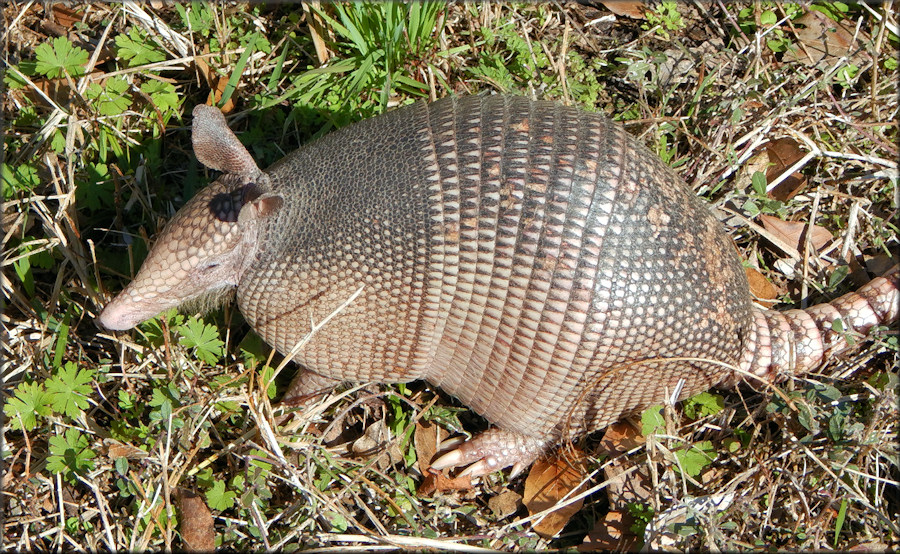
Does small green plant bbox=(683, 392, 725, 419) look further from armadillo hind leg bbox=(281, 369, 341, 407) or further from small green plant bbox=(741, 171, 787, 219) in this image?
armadillo hind leg bbox=(281, 369, 341, 407)

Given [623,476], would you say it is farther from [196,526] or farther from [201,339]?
[201,339]

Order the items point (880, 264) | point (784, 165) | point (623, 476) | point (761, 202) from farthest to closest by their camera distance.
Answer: point (784, 165)
point (761, 202)
point (880, 264)
point (623, 476)

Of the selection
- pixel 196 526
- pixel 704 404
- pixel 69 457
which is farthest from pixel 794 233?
pixel 69 457

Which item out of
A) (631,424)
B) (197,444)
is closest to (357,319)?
(197,444)

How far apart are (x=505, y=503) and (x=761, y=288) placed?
6.42ft

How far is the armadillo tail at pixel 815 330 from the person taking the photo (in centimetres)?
379

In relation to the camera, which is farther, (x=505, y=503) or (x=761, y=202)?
(x=761, y=202)

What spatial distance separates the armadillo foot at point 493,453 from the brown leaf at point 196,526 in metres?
1.23

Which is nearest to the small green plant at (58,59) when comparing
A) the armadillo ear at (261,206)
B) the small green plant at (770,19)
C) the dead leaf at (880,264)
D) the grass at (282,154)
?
the grass at (282,154)

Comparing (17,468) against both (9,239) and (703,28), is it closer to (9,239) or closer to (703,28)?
(9,239)

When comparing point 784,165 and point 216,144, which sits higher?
point 216,144

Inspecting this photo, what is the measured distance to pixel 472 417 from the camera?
4.41 m

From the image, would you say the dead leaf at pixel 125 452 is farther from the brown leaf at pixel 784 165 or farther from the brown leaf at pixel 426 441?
the brown leaf at pixel 784 165

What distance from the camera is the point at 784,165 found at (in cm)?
464
